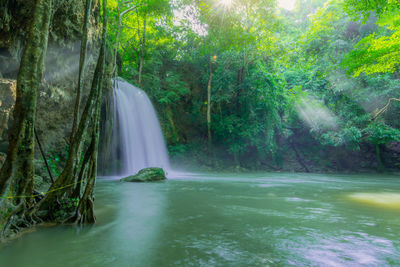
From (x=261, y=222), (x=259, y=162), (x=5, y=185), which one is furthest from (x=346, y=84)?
(x=5, y=185)

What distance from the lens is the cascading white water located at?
1154 centimetres

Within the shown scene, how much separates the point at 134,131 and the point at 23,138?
952cm

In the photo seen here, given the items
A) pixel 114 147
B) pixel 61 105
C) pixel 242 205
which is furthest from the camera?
pixel 114 147

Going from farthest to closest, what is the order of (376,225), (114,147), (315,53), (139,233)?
(315,53) → (114,147) → (376,225) → (139,233)

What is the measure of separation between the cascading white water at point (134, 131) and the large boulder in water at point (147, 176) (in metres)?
2.95

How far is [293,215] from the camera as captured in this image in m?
3.79

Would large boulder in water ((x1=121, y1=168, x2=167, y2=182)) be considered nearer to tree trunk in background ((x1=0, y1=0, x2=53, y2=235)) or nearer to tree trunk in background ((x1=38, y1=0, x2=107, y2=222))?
tree trunk in background ((x1=38, y1=0, x2=107, y2=222))

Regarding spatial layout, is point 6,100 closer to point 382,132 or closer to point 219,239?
point 219,239

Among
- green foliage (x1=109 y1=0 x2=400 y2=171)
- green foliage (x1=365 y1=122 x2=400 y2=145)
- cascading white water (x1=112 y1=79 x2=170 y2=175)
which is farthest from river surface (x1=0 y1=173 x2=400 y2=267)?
green foliage (x1=365 y1=122 x2=400 y2=145)

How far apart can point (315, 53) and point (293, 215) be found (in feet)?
60.6

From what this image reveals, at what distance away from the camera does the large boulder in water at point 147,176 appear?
8.52 m

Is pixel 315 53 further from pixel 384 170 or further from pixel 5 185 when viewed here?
pixel 5 185

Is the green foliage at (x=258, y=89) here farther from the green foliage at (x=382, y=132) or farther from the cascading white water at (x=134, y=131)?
the cascading white water at (x=134, y=131)

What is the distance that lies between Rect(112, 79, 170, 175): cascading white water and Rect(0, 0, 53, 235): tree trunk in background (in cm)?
818
